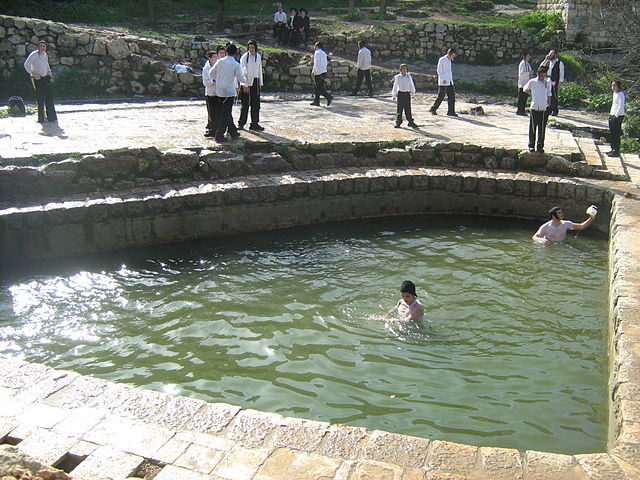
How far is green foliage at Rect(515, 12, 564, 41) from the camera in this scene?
79.0ft

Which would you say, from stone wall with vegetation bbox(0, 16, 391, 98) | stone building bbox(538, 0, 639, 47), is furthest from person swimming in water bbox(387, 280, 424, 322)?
stone building bbox(538, 0, 639, 47)

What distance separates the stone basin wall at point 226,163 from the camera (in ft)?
33.9

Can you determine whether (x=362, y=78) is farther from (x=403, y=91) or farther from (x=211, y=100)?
(x=211, y=100)

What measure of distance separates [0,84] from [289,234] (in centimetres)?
1124

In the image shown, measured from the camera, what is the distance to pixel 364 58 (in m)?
19.4

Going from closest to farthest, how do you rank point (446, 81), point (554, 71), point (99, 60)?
point (446, 81), point (554, 71), point (99, 60)

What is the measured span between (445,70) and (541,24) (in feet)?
33.2

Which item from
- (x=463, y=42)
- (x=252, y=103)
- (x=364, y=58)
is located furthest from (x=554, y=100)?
(x=252, y=103)

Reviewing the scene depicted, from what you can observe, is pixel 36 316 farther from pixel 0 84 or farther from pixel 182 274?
pixel 0 84

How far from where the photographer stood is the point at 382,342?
7520mm

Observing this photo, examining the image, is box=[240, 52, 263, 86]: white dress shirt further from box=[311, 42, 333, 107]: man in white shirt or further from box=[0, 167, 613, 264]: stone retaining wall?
box=[311, 42, 333, 107]: man in white shirt

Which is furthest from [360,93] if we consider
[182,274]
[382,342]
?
[382,342]

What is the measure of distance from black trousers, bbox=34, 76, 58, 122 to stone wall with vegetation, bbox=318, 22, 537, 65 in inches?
507

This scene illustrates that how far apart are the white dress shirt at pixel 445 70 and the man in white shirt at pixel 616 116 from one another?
4417 millimetres
